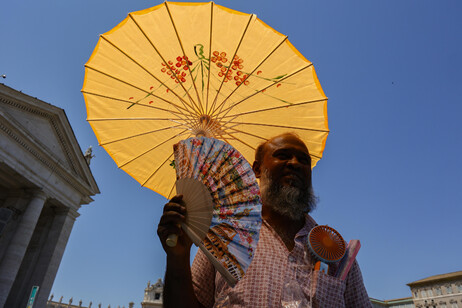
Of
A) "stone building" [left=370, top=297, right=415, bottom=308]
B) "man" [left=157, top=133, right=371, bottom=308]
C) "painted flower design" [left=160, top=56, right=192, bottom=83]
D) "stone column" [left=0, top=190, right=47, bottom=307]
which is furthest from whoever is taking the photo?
"stone building" [left=370, top=297, right=415, bottom=308]

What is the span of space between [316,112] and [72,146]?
21584 millimetres

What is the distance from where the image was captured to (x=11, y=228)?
1780 centimetres

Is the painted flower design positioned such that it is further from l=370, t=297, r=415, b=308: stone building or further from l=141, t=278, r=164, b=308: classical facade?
l=370, t=297, r=415, b=308: stone building

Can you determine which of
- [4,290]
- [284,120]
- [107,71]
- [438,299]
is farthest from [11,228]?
[438,299]

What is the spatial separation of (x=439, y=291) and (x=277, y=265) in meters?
59.1

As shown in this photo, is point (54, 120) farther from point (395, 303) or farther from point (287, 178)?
point (395, 303)

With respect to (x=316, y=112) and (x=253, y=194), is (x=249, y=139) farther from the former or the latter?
(x=253, y=194)

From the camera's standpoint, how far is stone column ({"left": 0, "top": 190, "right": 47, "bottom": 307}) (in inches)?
625

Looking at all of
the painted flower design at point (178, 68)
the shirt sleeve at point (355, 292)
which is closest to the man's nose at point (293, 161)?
the shirt sleeve at point (355, 292)

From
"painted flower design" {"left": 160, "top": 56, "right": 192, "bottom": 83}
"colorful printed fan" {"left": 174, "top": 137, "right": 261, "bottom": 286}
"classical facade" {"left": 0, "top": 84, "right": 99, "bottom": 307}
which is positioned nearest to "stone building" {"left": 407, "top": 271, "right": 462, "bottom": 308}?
"classical facade" {"left": 0, "top": 84, "right": 99, "bottom": 307}

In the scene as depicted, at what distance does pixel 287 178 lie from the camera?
2457mm

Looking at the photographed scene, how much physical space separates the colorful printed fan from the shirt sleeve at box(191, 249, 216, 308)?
2.06 ft

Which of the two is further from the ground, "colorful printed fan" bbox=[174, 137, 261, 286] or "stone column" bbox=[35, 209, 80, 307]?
"stone column" bbox=[35, 209, 80, 307]

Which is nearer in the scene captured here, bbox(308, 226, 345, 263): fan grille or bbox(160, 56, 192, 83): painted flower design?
bbox(308, 226, 345, 263): fan grille
